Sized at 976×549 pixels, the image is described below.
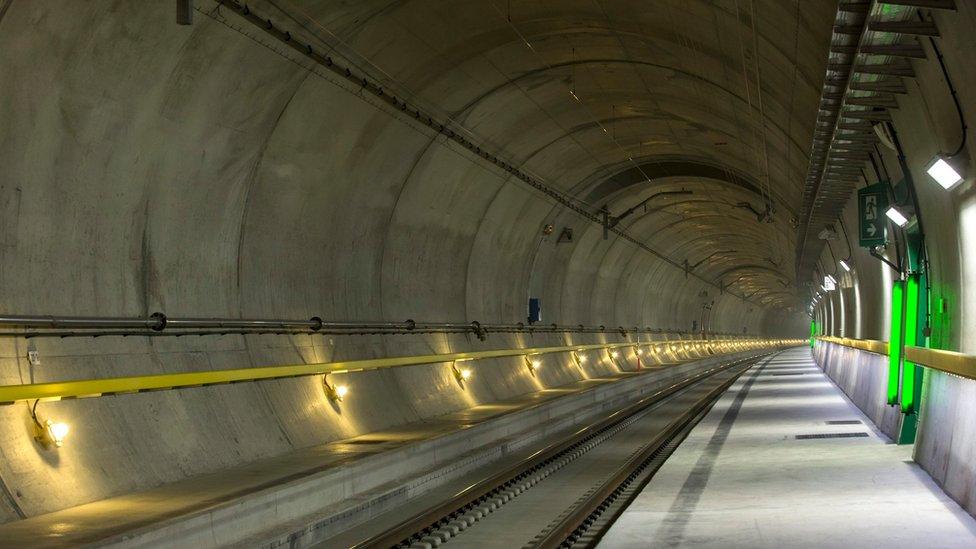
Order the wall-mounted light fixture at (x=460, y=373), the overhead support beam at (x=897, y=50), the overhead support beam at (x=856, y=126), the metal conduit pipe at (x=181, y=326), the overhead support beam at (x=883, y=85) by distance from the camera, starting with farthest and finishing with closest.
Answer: the wall-mounted light fixture at (x=460, y=373) < the overhead support beam at (x=856, y=126) < the overhead support beam at (x=883, y=85) < the metal conduit pipe at (x=181, y=326) < the overhead support beam at (x=897, y=50)

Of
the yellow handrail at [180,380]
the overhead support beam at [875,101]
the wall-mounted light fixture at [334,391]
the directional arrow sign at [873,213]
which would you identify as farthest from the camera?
the wall-mounted light fixture at [334,391]

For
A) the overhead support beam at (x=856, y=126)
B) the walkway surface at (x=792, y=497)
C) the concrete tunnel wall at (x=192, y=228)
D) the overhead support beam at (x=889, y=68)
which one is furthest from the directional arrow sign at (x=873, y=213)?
the concrete tunnel wall at (x=192, y=228)

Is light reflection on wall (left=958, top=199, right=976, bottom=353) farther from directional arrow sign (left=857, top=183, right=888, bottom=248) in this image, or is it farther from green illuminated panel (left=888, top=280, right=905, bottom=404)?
directional arrow sign (left=857, top=183, right=888, bottom=248)

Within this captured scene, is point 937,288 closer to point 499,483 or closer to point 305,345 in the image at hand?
point 499,483

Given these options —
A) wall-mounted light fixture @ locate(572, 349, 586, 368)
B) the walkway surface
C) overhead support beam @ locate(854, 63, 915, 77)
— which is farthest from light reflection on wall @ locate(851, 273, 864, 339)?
overhead support beam @ locate(854, 63, 915, 77)

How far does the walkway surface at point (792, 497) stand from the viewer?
30.8 ft

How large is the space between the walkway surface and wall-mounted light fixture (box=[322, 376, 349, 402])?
15.9 ft

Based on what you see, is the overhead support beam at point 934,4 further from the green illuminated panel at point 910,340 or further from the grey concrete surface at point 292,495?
the green illuminated panel at point 910,340

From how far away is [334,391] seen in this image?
54.7ft

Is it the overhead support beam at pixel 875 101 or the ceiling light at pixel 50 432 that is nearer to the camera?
the ceiling light at pixel 50 432

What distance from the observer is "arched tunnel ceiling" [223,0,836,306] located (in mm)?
14117

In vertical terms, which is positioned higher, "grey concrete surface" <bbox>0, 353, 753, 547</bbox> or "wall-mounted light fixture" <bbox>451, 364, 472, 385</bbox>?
"wall-mounted light fixture" <bbox>451, 364, 472, 385</bbox>

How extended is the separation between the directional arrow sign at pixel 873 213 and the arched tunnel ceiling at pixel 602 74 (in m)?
1.42

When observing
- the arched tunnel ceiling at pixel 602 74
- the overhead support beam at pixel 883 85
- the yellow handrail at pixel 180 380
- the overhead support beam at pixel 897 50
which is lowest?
the yellow handrail at pixel 180 380
